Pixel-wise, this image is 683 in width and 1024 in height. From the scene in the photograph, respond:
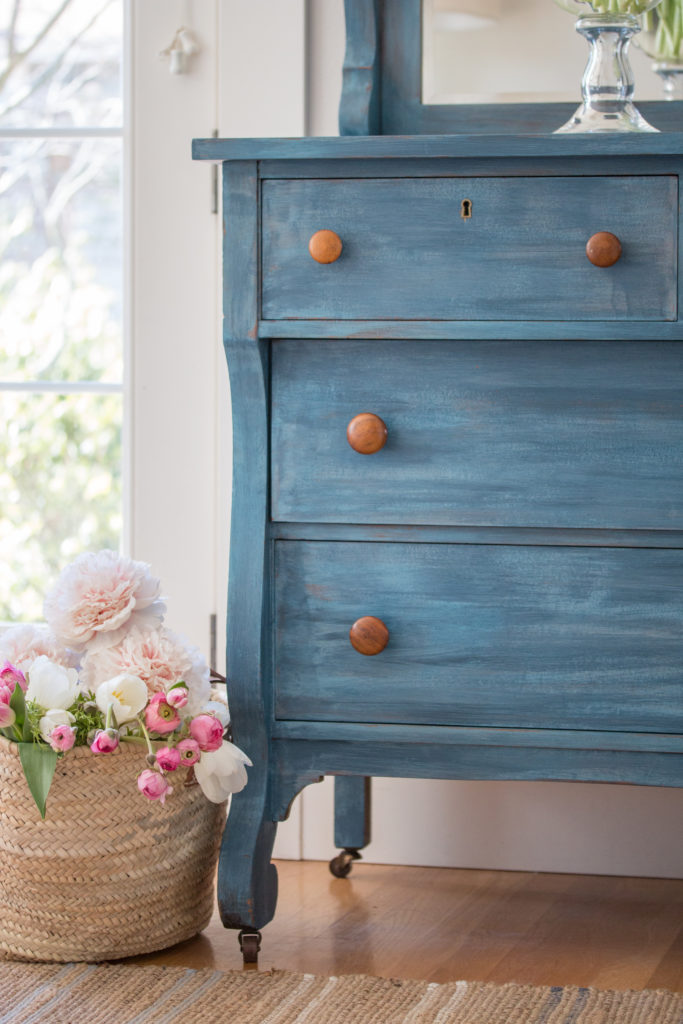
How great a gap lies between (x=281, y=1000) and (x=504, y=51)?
4.41 feet

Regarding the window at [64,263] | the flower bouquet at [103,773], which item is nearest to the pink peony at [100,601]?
the flower bouquet at [103,773]

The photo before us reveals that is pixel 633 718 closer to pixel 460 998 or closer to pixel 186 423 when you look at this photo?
pixel 460 998

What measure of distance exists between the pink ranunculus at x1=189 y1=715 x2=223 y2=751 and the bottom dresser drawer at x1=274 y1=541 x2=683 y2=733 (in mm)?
84

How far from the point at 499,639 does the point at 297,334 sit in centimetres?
43

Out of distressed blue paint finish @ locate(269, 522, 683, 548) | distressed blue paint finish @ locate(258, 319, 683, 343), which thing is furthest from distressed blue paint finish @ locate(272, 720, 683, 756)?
distressed blue paint finish @ locate(258, 319, 683, 343)

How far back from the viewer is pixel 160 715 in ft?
4.75

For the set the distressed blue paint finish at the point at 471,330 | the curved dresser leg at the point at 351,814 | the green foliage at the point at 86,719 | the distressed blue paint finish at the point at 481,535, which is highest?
the distressed blue paint finish at the point at 471,330

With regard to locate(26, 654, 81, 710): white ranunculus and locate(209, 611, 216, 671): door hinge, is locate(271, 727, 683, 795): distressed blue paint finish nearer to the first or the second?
locate(26, 654, 81, 710): white ranunculus

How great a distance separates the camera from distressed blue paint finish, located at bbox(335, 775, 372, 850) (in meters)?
1.92

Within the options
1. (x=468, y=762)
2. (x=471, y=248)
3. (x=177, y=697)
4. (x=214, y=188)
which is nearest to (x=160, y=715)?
(x=177, y=697)

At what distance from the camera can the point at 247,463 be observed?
147 cm

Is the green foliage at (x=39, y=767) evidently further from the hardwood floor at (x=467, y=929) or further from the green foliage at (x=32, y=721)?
the hardwood floor at (x=467, y=929)

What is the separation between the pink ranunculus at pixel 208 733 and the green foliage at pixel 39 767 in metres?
0.17

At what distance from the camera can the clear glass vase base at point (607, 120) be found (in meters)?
1.55
